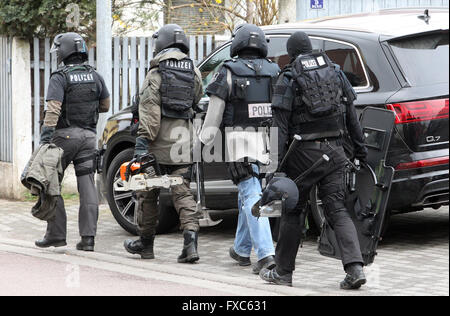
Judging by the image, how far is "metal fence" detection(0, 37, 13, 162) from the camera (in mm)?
12430

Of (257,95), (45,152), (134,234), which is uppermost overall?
Answer: (257,95)

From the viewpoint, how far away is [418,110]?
777cm

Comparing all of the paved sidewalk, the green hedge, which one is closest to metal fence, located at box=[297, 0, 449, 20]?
the green hedge

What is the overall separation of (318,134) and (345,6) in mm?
7476

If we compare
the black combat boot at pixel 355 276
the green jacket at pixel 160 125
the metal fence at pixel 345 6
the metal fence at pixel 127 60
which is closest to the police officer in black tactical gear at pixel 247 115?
the green jacket at pixel 160 125

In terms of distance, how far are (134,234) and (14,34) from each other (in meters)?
3.72

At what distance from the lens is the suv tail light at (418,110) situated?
7762 mm

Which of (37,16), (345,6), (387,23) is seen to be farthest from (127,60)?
(387,23)

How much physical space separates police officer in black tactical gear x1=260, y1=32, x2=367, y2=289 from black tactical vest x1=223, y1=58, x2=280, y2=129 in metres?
0.64

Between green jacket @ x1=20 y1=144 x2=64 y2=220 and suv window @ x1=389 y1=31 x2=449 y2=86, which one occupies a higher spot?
suv window @ x1=389 y1=31 x2=449 y2=86

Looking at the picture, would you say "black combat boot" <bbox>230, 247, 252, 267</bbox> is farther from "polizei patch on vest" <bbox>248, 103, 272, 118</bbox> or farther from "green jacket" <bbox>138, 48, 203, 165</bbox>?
"polizei patch on vest" <bbox>248, 103, 272, 118</bbox>
